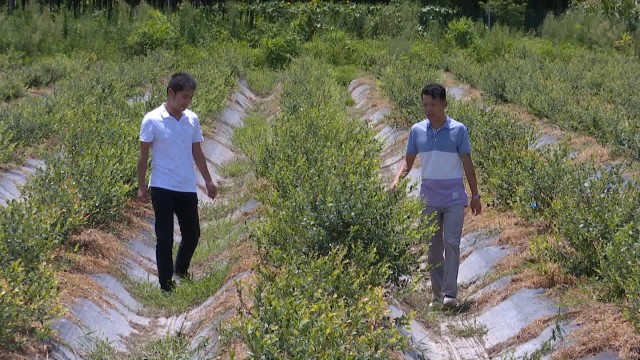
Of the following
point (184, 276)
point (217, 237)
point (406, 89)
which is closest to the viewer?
point (184, 276)

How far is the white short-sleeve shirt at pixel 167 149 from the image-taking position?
774 cm

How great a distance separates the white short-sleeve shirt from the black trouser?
0.24 feet

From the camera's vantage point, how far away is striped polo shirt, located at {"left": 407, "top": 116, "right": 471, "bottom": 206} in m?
7.62

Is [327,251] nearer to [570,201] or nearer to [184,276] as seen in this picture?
[184,276]

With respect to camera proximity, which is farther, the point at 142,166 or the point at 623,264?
the point at 142,166

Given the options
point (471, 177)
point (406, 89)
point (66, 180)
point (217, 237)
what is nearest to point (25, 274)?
point (66, 180)

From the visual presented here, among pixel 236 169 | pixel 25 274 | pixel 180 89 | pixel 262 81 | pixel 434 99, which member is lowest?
pixel 262 81

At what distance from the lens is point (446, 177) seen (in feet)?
25.1

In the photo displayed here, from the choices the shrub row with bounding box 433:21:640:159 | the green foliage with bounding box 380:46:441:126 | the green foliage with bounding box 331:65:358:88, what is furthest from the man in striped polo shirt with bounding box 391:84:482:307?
the green foliage with bounding box 331:65:358:88

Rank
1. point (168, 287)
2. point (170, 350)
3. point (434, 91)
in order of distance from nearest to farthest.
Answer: point (170, 350), point (434, 91), point (168, 287)

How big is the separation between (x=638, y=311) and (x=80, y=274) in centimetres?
419

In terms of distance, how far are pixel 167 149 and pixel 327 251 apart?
175cm

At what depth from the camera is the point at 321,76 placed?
1975 centimetres

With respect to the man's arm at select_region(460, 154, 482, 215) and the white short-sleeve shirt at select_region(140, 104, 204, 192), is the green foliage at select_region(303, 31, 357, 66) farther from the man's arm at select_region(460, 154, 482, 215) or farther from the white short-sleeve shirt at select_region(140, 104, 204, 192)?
the man's arm at select_region(460, 154, 482, 215)
